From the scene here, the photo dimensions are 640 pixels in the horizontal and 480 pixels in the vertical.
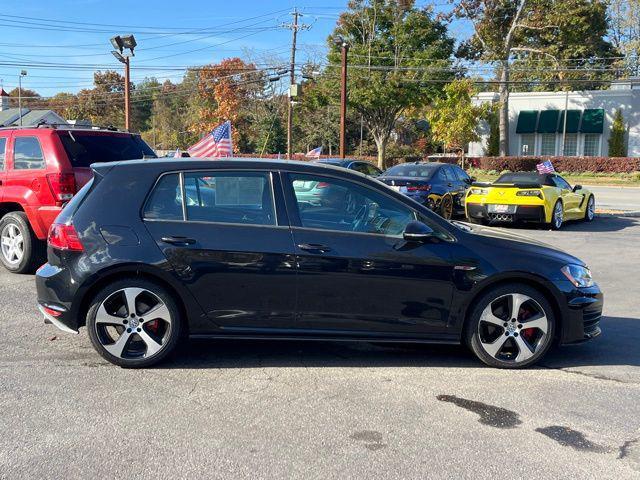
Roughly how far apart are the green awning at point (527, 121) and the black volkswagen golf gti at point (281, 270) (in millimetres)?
46338

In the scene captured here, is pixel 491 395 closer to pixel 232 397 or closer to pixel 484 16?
pixel 232 397

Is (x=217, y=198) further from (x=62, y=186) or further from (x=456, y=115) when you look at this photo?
(x=456, y=115)

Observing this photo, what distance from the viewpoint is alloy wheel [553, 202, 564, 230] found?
46.1ft

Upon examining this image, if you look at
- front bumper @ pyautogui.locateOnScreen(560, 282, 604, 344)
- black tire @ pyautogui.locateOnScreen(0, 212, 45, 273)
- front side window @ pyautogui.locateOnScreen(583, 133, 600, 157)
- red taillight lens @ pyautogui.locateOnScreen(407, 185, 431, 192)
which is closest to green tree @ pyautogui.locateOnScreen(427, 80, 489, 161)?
front side window @ pyautogui.locateOnScreen(583, 133, 600, 157)

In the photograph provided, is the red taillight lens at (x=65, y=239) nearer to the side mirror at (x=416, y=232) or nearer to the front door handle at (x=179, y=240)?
the front door handle at (x=179, y=240)

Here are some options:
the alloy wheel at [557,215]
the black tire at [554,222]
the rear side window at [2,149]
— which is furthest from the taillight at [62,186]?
the alloy wheel at [557,215]

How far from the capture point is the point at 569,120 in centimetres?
4641

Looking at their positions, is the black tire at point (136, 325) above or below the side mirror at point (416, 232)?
below

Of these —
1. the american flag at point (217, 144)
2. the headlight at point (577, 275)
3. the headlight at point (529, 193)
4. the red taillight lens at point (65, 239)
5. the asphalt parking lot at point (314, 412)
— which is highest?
the american flag at point (217, 144)

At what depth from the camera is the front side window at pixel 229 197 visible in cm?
484

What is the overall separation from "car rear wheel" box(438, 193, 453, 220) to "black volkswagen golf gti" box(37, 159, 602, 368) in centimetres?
978

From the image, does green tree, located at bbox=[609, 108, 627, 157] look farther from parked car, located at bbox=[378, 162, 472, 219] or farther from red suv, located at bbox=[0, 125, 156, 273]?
red suv, located at bbox=[0, 125, 156, 273]

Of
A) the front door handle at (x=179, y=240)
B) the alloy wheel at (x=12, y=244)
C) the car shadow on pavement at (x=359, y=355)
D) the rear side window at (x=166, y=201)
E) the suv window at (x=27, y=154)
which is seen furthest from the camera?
Result: the alloy wheel at (x=12, y=244)

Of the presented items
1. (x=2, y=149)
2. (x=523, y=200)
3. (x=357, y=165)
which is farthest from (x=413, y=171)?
(x=2, y=149)
